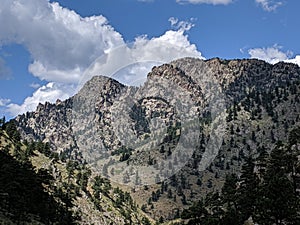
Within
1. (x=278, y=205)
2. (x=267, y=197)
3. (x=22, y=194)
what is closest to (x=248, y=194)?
(x=267, y=197)

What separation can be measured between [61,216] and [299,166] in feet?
250

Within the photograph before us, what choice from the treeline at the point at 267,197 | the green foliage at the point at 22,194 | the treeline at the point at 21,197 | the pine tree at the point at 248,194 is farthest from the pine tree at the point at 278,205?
the green foliage at the point at 22,194

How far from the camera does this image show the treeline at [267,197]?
57156 millimetres

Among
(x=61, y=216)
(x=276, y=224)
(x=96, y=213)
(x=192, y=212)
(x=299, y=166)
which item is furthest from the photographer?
(x=96, y=213)

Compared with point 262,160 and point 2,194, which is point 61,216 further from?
point 262,160

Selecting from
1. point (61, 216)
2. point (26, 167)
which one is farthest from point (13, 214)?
point (61, 216)

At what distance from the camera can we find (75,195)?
17662 cm

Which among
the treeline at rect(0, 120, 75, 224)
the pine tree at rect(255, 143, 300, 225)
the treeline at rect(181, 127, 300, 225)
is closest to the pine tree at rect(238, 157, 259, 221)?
the treeline at rect(181, 127, 300, 225)

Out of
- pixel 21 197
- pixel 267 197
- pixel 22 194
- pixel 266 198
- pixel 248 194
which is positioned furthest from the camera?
pixel 22 194

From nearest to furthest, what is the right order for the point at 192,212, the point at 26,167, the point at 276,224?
the point at 276,224 < the point at 192,212 < the point at 26,167

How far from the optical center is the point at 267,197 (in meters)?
59.2

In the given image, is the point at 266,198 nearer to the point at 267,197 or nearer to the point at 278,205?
the point at 267,197

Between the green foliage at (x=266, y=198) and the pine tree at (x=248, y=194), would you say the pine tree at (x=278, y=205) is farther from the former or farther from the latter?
the pine tree at (x=248, y=194)

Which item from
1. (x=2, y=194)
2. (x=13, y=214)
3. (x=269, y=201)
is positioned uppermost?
(x=2, y=194)
